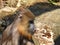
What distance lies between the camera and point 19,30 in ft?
8.73

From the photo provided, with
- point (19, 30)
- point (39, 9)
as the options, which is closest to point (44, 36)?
point (39, 9)

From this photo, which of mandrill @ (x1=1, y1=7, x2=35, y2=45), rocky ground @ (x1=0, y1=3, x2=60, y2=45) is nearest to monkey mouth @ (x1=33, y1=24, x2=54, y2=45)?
rocky ground @ (x1=0, y1=3, x2=60, y2=45)

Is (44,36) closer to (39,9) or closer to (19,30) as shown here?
(39,9)

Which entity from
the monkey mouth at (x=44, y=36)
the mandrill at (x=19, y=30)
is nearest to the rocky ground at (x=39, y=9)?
the monkey mouth at (x=44, y=36)

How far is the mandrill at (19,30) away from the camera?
8.67ft

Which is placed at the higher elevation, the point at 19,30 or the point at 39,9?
the point at 19,30

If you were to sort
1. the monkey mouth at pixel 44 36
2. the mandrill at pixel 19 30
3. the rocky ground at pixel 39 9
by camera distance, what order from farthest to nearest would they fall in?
the rocky ground at pixel 39 9 → the monkey mouth at pixel 44 36 → the mandrill at pixel 19 30

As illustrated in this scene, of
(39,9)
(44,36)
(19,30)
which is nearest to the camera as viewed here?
(19,30)

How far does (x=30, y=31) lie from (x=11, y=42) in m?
0.21

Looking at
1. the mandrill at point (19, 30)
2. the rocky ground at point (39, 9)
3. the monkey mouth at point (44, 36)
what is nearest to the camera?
the mandrill at point (19, 30)

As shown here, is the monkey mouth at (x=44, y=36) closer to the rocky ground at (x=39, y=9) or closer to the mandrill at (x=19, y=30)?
the rocky ground at (x=39, y=9)

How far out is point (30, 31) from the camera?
105 inches

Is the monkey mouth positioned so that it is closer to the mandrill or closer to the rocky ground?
the rocky ground

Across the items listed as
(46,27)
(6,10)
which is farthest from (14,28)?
(6,10)
